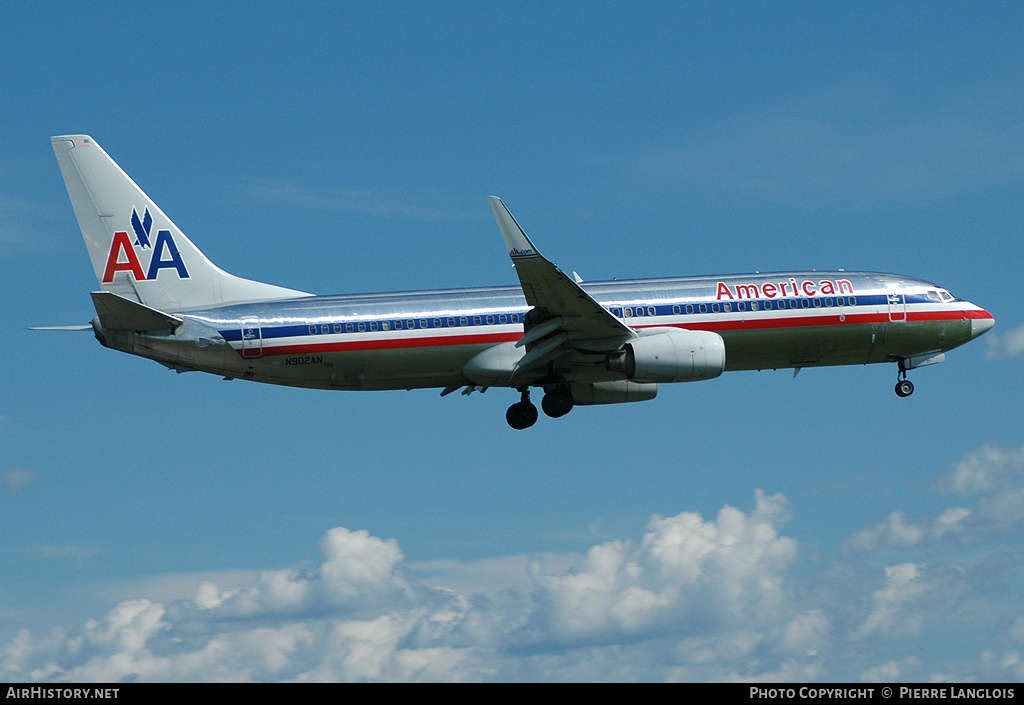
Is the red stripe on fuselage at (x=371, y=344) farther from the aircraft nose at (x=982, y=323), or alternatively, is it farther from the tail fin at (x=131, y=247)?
the aircraft nose at (x=982, y=323)

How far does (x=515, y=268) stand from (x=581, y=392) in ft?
35.4

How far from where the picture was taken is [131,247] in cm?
5041

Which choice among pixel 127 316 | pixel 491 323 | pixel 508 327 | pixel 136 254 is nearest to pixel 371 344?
pixel 491 323

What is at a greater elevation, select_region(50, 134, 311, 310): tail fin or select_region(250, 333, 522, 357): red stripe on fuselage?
select_region(50, 134, 311, 310): tail fin

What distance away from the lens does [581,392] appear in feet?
178

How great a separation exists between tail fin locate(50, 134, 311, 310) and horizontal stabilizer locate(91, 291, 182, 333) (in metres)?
3.14

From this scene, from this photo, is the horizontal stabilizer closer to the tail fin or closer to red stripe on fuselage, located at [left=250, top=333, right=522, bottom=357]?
the tail fin

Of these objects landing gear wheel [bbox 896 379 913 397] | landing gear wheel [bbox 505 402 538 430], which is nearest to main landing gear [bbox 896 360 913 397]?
landing gear wheel [bbox 896 379 913 397]

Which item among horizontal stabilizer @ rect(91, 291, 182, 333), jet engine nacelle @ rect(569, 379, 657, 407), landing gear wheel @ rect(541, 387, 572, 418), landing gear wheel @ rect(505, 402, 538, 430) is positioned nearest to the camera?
horizontal stabilizer @ rect(91, 291, 182, 333)

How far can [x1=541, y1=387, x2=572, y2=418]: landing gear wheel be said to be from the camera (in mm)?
51562

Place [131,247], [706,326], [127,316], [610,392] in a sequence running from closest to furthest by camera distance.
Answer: [127,316] < [706,326] < [131,247] < [610,392]

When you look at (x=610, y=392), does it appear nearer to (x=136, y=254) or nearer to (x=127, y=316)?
(x=127, y=316)

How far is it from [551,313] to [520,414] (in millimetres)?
6688
